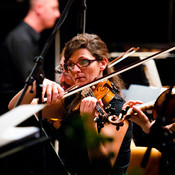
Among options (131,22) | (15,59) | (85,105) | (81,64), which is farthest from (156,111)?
(131,22)

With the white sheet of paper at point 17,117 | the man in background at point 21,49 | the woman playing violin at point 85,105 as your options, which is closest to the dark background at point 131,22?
the man in background at point 21,49

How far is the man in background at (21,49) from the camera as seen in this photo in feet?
7.07

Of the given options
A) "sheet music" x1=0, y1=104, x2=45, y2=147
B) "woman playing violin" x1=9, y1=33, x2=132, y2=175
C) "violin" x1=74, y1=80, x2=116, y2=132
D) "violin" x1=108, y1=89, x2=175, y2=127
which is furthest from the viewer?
"violin" x1=74, y1=80, x2=116, y2=132

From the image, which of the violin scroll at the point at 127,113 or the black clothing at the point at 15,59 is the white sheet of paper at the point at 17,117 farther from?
the black clothing at the point at 15,59

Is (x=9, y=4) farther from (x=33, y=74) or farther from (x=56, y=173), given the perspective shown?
(x=56, y=173)

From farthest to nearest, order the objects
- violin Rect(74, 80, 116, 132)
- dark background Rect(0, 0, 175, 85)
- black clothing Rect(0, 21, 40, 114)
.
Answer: dark background Rect(0, 0, 175, 85) → black clothing Rect(0, 21, 40, 114) → violin Rect(74, 80, 116, 132)

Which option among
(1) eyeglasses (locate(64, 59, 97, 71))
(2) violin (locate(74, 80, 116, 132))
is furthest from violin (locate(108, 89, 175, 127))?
(1) eyeglasses (locate(64, 59, 97, 71))

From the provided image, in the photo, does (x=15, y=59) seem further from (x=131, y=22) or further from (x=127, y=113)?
(x=131, y=22)

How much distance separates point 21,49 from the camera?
2.17m

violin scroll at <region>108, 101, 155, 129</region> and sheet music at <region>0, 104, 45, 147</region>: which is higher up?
sheet music at <region>0, 104, 45, 147</region>

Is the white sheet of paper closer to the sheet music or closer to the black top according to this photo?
the sheet music

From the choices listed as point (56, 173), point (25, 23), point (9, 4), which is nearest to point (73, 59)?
point (56, 173)

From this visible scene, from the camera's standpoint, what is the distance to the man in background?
2154 millimetres

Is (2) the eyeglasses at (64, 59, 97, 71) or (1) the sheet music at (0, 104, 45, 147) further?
(2) the eyeglasses at (64, 59, 97, 71)
